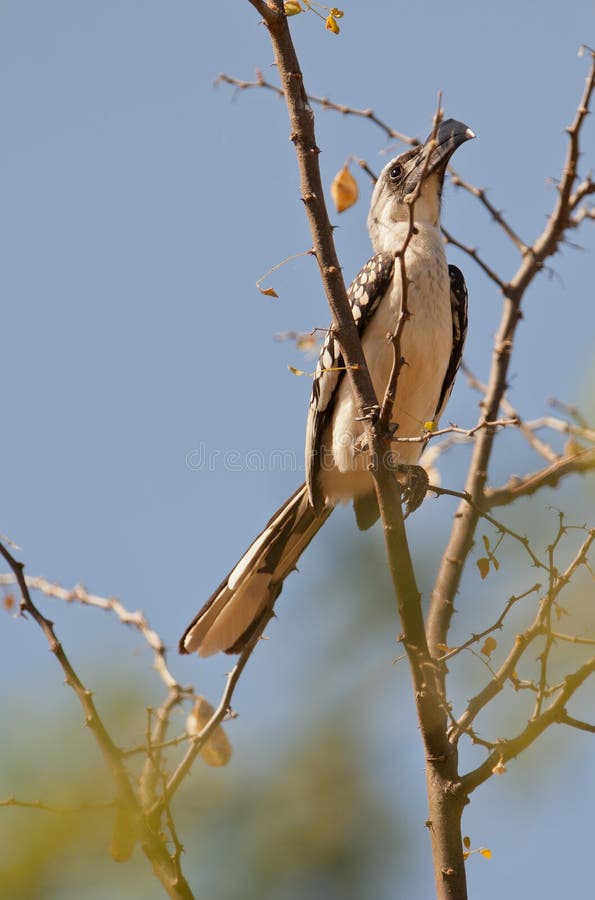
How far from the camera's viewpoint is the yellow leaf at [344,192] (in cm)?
452

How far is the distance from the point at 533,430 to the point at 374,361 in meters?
1.06

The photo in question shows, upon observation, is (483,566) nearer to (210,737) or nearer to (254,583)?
(210,737)

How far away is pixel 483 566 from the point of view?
10.5ft

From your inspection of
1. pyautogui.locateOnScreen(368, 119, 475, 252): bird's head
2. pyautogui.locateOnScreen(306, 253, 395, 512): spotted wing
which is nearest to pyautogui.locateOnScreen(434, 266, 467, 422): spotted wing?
pyautogui.locateOnScreen(368, 119, 475, 252): bird's head

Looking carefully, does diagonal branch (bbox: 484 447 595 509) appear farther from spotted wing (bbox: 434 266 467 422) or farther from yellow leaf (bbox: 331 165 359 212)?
yellow leaf (bbox: 331 165 359 212)

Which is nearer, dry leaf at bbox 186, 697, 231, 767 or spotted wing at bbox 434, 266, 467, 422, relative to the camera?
dry leaf at bbox 186, 697, 231, 767

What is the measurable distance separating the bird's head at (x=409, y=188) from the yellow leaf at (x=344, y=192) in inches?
25.6

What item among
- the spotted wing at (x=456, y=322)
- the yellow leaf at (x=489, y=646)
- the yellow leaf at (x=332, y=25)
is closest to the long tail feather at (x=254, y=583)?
the spotted wing at (x=456, y=322)

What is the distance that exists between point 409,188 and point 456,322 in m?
0.79

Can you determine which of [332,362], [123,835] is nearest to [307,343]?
[332,362]

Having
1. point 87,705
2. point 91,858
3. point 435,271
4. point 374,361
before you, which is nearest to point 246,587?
point 374,361

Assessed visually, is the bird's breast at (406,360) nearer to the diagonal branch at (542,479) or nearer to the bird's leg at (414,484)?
the bird's leg at (414,484)

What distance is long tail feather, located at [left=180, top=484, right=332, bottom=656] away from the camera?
4.50m

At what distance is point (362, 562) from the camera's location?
349cm
